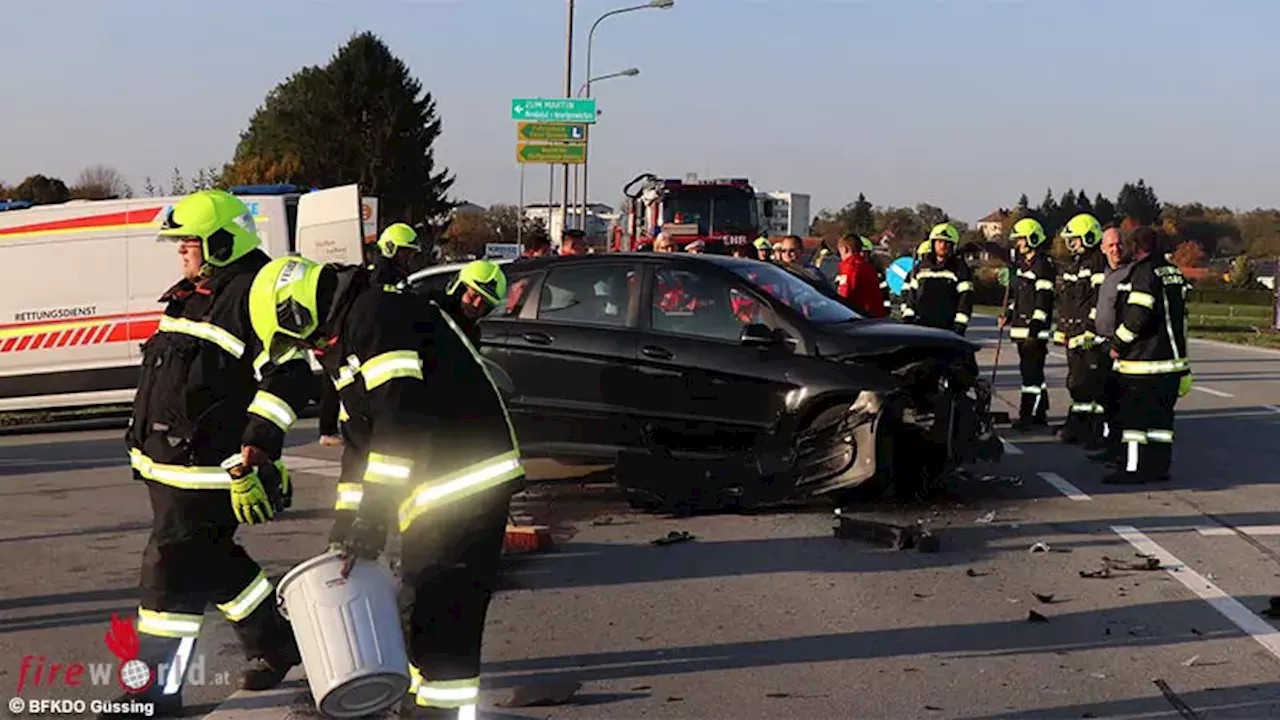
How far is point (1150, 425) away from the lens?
9.30 metres

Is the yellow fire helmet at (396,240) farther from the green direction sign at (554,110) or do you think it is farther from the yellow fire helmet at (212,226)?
the green direction sign at (554,110)

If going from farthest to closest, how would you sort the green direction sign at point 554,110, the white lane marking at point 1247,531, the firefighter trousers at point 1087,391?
the green direction sign at point 554,110 → the firefighter trousers at point 1087,391 → the white lane marking at point 1247,531

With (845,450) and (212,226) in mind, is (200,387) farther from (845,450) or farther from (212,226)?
(845,450)

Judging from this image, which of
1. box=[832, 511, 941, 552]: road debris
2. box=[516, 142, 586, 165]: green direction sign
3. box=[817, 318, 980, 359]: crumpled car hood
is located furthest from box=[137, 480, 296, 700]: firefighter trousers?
box=[516, 142, 586, 165]: green direction sign

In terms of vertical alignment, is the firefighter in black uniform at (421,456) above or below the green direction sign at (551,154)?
below

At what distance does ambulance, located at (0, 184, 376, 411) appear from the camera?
41.8 ft

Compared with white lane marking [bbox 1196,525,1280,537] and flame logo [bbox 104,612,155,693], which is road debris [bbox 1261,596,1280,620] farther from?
flame logo [bbox 104,612,155,693]

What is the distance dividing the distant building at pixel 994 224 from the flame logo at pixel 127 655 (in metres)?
80.1

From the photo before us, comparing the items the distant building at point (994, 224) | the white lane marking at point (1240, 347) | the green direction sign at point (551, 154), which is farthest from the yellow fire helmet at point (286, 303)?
the distant building at point (994, 224)

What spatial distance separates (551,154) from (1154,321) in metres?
25.2

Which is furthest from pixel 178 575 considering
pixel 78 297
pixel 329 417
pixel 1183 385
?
pixel 78 297

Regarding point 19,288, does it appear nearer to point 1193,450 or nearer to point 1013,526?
point 1013,526

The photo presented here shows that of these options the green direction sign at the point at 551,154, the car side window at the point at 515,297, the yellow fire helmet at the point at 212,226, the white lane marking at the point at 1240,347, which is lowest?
the white lane marking at the point at 1240,347

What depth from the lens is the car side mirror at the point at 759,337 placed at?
8164 millimetres
